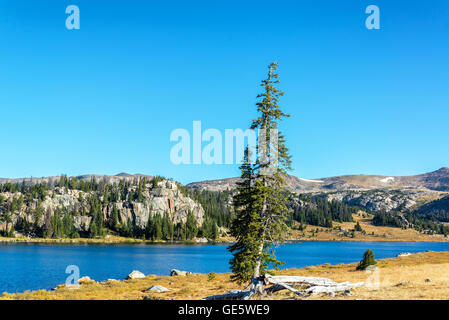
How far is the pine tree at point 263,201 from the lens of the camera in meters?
35.3

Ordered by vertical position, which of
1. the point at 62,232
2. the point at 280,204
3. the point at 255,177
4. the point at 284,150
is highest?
the point at 284,150

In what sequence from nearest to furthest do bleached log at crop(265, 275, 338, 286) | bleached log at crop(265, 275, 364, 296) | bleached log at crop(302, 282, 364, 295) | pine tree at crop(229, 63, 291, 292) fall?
bleached log at crop(302, 282, 364, 295) → bleached log at crop(265, 275, 364, 296) → bleached log at crop(265, 275, 338, 286) → pine tree at crop(229, 63, 291, 292)

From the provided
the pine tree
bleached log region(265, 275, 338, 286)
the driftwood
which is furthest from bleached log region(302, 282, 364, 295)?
the pine tree

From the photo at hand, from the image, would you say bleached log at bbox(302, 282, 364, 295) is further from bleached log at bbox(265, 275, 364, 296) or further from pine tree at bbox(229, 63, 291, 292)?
pine tree at bbox(229, 63, 291, 292)

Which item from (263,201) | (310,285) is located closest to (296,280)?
(310,285)

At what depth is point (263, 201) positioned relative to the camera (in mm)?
36469

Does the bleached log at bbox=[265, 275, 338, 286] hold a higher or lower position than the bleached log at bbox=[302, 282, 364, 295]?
higher

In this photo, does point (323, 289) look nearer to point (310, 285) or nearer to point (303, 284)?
point (310, 285)

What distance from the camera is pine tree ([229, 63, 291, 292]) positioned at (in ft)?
116

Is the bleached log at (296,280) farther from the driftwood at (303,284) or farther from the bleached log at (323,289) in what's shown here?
the bleached log at (323,289)
